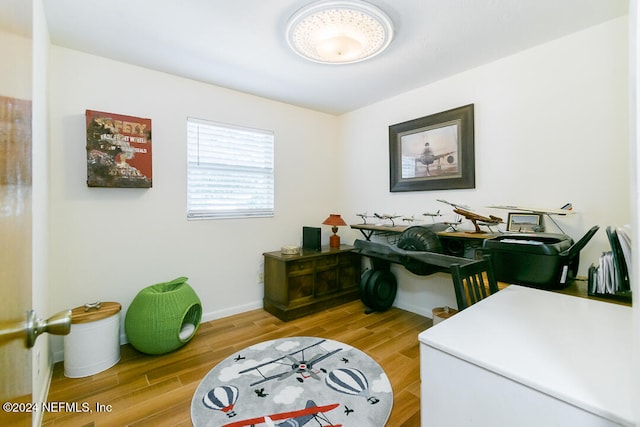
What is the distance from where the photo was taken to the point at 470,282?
151 cm

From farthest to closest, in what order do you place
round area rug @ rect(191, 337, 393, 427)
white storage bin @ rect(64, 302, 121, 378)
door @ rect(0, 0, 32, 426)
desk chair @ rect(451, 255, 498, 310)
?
white storage bin @ rect(64, 302, 121, 378) < round area rug @ rect(191, 337, 393, 427) < desk chair @ rect(451, 255, 498, 310) < door @ rect(0, 0, 32, 426)

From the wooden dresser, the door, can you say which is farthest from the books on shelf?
the wooden dresser

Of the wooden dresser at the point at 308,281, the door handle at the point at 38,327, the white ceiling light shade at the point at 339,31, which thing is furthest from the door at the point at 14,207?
the wooden dresser at the point at 308,281

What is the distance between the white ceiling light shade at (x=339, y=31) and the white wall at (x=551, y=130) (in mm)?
1146

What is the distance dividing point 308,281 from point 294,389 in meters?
1.36

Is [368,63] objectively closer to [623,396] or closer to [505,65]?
[505,65]

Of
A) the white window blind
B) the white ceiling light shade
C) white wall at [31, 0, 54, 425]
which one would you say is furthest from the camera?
the white window blind

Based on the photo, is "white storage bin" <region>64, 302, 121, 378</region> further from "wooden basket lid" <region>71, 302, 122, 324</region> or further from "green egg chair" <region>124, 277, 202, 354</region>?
"green egg chair" <region>124, 277, 202, 354</region>

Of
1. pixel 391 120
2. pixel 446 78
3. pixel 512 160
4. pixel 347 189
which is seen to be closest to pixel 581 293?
pixel 512 160

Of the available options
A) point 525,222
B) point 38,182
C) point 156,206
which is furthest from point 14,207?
point 525,222

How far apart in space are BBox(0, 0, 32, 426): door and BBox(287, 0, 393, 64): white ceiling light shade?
1.49 m

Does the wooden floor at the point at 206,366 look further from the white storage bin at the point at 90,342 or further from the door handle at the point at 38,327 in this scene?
the door handle at the point at 38,327

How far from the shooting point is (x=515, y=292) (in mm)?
1569

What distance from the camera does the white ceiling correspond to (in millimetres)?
1812
